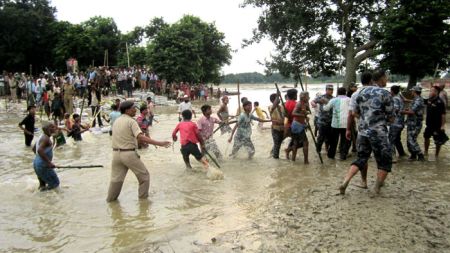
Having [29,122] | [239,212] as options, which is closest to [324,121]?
[239,212]

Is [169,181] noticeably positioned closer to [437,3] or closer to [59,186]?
[59,186]

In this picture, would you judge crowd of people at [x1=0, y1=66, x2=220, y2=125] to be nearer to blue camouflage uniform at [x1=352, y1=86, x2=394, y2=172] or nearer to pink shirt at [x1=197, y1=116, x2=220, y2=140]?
pink shirt at [x1=197, y1=116, x2=220, y2=140]

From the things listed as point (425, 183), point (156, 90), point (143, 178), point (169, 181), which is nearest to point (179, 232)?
point (143, 178)

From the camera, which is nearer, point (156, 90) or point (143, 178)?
point (143, 178)

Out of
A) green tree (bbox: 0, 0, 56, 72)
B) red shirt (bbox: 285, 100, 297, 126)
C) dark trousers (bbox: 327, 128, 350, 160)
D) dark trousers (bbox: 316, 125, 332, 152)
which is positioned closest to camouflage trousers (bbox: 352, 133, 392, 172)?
dark trousers (bbox: 327, 128, 350, 160)

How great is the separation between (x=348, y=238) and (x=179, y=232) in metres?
2.11

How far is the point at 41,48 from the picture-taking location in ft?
152

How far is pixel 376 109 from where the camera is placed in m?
6.36

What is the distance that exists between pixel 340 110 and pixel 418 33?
13.6 metres

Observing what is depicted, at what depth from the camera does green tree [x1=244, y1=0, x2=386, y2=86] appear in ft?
77.5

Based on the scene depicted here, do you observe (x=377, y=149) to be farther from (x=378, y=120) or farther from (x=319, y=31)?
(x=319, y=31)

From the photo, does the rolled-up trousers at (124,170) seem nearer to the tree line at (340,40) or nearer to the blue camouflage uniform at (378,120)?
the blue camouflage uniform at (378,120)

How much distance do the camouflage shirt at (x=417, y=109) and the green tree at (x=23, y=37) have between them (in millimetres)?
42058

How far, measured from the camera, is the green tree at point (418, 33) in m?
20.5
